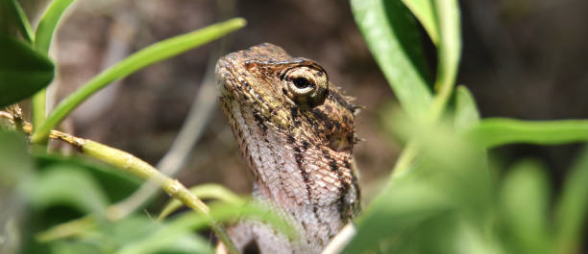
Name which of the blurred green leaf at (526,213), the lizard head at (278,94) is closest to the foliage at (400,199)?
the blurred green leaf at (526,213)

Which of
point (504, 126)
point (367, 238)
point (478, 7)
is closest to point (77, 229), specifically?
point (367, 238)

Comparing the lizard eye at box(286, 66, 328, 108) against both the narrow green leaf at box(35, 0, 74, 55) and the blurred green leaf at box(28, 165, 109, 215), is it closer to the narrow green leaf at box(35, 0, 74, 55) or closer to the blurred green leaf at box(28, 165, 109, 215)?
the narrow green leaf at box(35, 0, 74, 55)

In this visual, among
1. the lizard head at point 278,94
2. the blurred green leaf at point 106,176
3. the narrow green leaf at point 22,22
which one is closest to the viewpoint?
the blurred green leaf at point 106,176

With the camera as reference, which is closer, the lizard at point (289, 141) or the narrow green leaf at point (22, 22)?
the narrow green leaf at point (22, 22)

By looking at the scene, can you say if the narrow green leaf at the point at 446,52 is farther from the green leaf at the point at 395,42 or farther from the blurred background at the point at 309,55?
the blurred background at the point at 309,55

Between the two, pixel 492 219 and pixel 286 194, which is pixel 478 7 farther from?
pixel 492 219

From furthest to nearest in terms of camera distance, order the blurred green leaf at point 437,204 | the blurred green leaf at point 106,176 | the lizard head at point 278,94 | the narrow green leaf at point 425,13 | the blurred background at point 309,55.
A: the blurred background at point 309,55 < the lizard head at point 278,94 < the narrow green leaf at point 425,13 < the blurred green leaf at point 106,176 < the blurred green leaf at point 437,204

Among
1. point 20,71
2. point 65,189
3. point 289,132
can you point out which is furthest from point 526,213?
point 289,132
